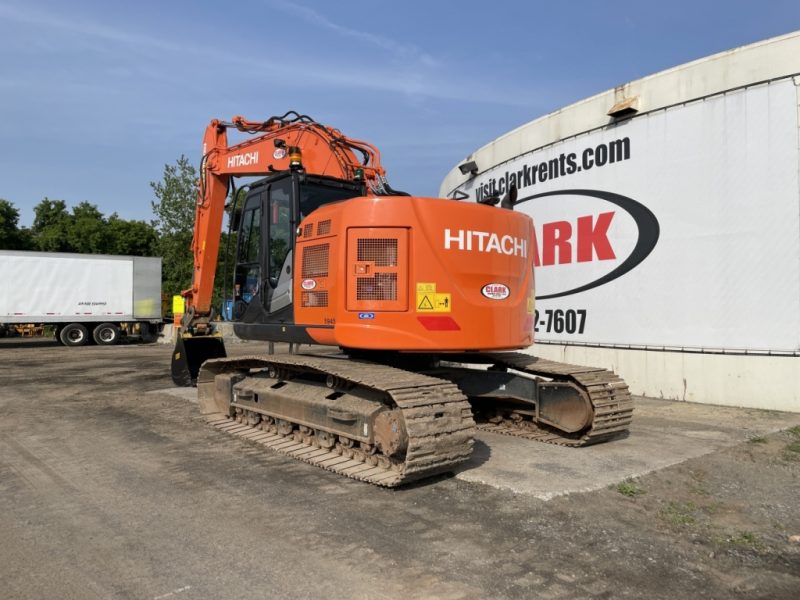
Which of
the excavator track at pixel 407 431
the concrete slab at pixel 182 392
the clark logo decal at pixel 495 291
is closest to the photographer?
the excavator track at pixel 407 431

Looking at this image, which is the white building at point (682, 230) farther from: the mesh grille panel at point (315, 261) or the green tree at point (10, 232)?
the green tree at point (10, 232)

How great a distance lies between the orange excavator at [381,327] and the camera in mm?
5457

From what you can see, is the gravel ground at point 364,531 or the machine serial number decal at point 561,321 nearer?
the gravel ground at point 364,531

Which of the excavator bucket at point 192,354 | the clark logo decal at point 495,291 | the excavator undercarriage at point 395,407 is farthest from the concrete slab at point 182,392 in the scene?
the clark logo decal at point 495,291

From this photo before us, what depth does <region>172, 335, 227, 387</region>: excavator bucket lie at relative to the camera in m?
10.7

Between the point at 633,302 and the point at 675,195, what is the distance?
192cm

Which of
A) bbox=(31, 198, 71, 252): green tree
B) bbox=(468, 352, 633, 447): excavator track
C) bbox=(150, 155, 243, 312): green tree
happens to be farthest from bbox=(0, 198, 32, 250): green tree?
bbox=(468, 352, 633, 447): excavator track

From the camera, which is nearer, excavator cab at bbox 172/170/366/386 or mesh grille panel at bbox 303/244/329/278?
mesh grille panel at bbox 303/244/329/278

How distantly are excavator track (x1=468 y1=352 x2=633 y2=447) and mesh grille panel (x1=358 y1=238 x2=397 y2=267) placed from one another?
2.17m

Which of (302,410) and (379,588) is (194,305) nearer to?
(302,410)

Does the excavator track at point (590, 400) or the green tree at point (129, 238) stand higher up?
the green tree at point (129, 238)

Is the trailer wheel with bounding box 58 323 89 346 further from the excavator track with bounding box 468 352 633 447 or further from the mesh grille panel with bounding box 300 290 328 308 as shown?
the excavator track with bounding box 468 352 633 447

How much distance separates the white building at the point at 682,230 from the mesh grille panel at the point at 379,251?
619 cm

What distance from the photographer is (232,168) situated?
9.23m
